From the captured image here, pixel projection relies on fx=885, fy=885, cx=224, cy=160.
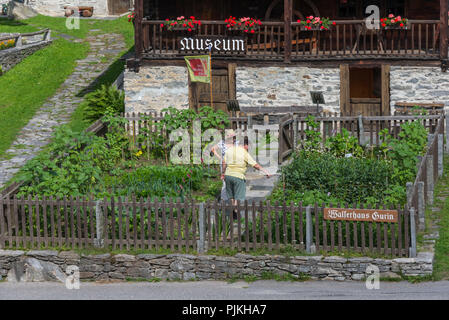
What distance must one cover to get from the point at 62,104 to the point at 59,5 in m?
15.5

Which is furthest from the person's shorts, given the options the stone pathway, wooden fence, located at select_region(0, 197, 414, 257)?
the stone pathway

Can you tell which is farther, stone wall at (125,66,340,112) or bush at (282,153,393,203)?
stone wall at (125,66,340,112)

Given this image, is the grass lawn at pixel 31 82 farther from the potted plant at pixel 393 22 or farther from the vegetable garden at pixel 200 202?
the potted plant at pixel 393 22

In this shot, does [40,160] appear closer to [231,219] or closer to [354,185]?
[231,219]

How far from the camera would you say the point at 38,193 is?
46.8ft

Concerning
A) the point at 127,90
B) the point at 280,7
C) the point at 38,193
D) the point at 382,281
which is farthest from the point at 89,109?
the point at 382,281

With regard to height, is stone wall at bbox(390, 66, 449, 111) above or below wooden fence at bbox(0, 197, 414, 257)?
above

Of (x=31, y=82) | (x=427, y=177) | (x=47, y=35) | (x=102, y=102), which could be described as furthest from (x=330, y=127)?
(x=47, y=35)

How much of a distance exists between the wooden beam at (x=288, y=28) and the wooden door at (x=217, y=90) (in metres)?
1.38

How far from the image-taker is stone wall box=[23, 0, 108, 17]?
37.9 meters

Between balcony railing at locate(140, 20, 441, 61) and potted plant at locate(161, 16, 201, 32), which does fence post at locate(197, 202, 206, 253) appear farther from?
potted plant at locate(161, 16, 201, 32)

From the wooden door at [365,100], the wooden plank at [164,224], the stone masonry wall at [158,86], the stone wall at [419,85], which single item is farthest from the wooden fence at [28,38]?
the wooden plank at [164,224]

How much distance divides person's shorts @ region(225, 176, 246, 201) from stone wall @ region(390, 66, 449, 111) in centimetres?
838

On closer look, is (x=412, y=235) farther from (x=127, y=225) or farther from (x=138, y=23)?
(x=138, y=23)
